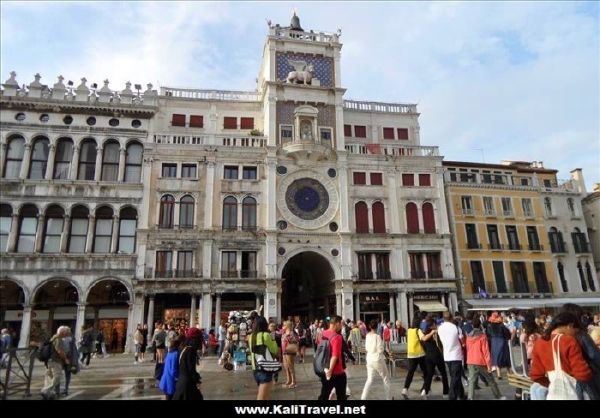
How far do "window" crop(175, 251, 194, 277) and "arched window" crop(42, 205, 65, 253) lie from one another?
792cm

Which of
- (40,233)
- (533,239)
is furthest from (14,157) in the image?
(533,239)

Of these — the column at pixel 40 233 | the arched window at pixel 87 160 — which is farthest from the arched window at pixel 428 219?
the column at pixel 40 233

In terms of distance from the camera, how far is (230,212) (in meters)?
30.8

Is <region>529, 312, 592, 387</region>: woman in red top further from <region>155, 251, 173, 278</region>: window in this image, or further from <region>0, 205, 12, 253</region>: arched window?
<region>0, 205, 12, 253</region>: arched window

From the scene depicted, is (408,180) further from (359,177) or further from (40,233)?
(40,233)

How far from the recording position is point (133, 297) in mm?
27578

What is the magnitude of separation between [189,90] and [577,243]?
118ft

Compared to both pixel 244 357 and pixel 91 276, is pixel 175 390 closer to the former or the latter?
pixel 244 357

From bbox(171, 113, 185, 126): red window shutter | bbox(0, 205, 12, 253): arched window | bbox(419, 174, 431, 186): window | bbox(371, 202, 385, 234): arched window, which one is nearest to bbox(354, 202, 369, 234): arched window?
bbox(371, 202, 385, 234): arched window

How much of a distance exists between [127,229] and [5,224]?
764 cm

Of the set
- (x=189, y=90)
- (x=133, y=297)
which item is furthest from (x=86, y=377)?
(x=189, y=90)

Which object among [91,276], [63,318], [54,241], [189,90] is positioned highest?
[189,90]

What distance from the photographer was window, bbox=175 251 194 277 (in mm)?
28688
